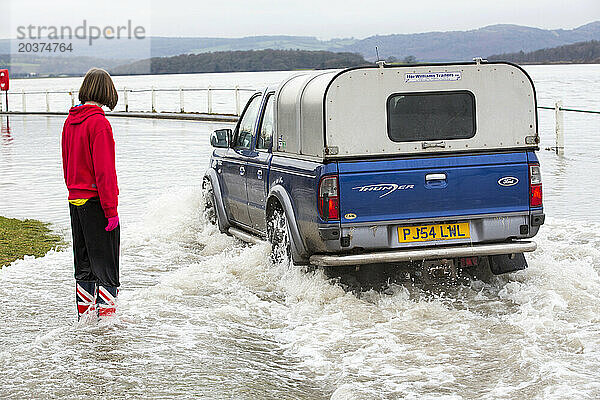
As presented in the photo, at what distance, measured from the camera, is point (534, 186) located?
8172mm

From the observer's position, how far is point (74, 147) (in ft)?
23.5

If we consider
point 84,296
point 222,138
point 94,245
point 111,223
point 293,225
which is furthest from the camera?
point 222,138

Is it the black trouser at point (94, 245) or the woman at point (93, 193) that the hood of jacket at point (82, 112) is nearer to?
the woman at point (93, 193)

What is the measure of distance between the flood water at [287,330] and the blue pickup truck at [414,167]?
472 millimetres

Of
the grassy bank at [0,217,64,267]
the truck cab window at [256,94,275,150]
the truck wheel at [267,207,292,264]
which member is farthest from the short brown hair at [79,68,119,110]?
the grassy bank at [0,217,64,267]

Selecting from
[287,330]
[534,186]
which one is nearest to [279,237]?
[287,330]

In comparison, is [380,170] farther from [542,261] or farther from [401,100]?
[542,261]

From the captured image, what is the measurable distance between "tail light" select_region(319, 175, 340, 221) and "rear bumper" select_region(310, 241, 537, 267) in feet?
1.24

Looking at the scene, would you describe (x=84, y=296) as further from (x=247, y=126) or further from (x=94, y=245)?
(x=247, y=126)

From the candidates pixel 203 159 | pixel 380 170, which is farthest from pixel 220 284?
pixel 203 159

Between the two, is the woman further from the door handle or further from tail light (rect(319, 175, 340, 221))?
the door handle

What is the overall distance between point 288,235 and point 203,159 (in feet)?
44.7

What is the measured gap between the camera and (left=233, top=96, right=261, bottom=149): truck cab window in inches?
400

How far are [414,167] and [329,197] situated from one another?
2.56 ft
